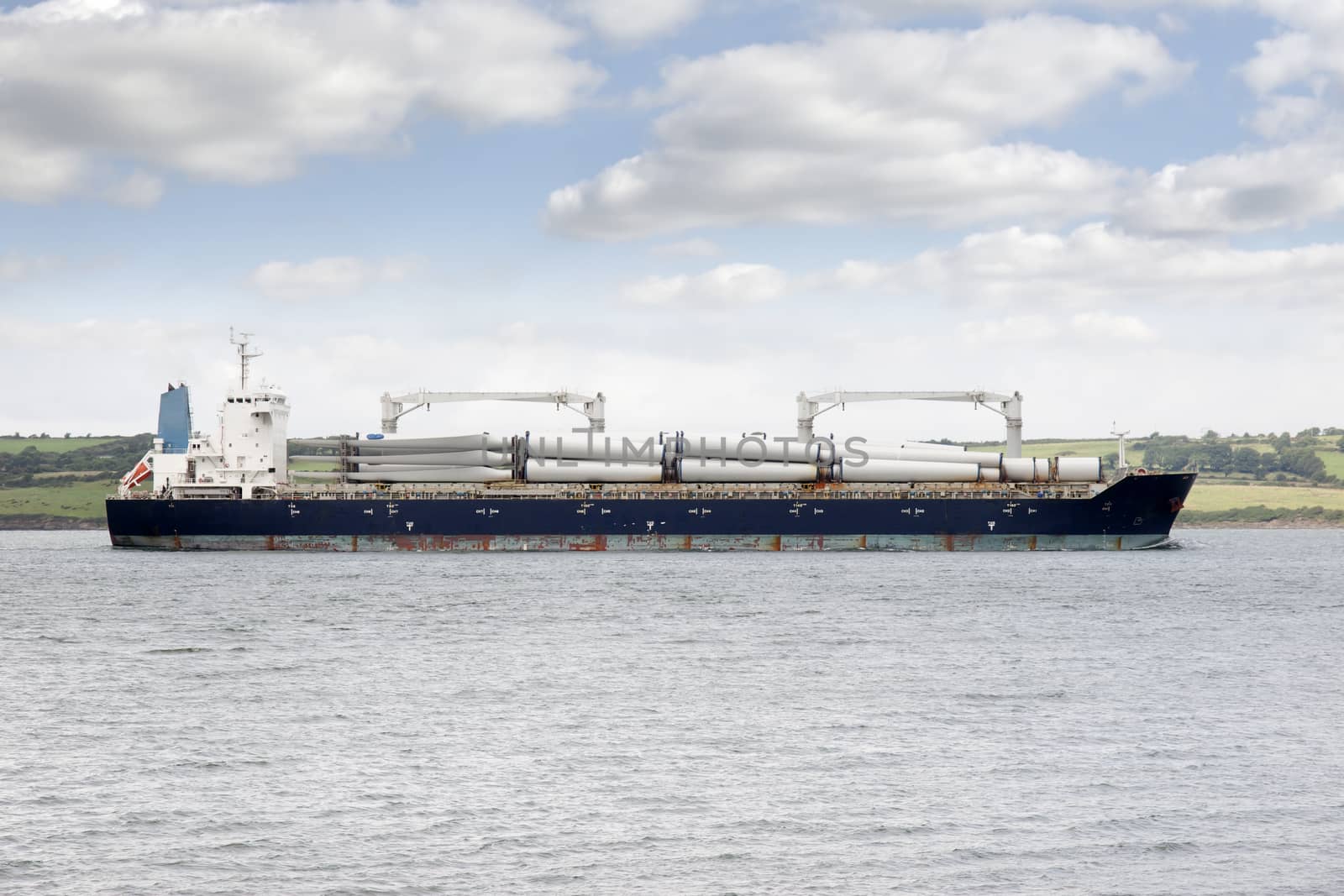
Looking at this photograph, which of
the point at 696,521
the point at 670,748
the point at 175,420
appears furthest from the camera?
the point at 175,420

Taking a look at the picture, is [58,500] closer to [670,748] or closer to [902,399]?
[902,399]

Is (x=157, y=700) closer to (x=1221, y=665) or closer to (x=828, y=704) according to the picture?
(x=828, y=704)

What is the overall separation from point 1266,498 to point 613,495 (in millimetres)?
138694

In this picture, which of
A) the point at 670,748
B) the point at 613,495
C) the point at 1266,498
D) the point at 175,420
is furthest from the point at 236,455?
the point at 1266,498

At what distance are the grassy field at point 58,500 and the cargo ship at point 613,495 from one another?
342 feet

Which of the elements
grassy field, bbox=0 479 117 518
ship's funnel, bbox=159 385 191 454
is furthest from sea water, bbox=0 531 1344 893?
grassy field, bbox=0 479 117 518

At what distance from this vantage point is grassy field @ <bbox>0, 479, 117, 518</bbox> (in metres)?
180

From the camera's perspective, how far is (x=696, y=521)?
79125 mm

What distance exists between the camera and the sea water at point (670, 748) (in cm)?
1767

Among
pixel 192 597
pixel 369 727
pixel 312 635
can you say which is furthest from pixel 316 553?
pixel 369 727

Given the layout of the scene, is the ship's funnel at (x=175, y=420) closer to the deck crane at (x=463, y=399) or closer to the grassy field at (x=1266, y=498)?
the deck crane at (x=463, y=399)

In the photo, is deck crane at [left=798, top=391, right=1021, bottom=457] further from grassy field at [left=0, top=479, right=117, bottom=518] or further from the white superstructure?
grassy field at [left=0, top=479, right=117, bottom=518]

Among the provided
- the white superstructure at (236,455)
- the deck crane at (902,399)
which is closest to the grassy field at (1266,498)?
the deck crane at (902,399)

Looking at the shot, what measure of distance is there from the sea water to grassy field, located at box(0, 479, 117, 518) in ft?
470
